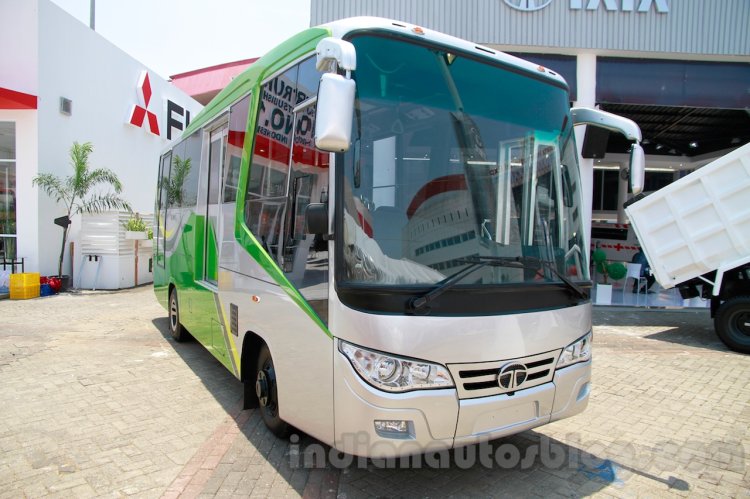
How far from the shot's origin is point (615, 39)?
10812mm

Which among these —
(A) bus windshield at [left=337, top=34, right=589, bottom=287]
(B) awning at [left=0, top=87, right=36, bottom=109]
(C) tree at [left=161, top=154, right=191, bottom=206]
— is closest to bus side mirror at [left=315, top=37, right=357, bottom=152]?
(A) bus windshield at [left=337, top=34, right=589, bottom=287]

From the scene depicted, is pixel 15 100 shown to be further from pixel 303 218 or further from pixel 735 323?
pixel 735 323

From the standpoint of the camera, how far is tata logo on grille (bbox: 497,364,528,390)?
9.86 feet

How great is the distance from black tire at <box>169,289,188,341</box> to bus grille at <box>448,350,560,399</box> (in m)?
5.18

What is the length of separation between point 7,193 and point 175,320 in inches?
323

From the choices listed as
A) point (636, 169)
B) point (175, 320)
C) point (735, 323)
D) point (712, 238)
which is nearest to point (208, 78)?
point (175, 320)

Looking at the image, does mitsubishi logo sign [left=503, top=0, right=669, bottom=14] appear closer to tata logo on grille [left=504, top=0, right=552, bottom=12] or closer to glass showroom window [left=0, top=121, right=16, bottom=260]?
tata logo on grille [left=504, top=0, right=552, bottom=12]

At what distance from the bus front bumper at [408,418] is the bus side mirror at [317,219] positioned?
0.73 metres

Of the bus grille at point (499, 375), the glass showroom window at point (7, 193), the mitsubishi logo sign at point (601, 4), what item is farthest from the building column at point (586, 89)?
the glass showroom window at point (7, 193)

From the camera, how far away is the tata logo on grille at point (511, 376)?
3.00m

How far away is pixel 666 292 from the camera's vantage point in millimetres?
13469

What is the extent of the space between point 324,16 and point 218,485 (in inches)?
380

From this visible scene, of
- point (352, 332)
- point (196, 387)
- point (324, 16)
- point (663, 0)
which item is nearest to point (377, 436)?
point (352, 332)

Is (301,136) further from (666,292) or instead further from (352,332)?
(666,292)
